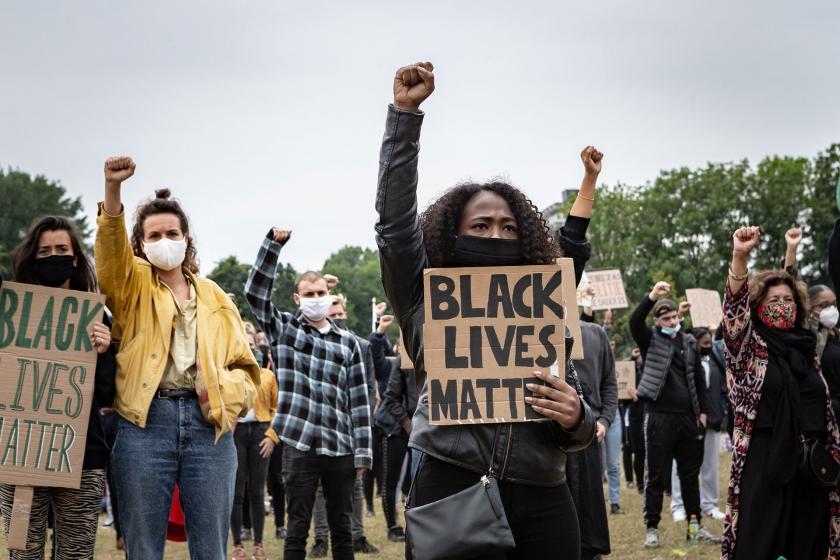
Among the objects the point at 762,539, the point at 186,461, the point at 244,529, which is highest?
the point at 186,461

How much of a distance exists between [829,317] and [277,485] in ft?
24.9

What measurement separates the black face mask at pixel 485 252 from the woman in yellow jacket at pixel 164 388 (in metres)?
1.96

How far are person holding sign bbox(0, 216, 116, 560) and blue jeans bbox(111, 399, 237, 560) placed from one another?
362mm

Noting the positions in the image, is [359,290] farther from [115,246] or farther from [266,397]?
[115,246]

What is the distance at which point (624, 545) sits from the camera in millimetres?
10812

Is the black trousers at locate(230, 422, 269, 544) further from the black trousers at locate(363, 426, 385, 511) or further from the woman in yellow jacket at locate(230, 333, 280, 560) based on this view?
the black trousers at locate(363, 426, 385, 511)

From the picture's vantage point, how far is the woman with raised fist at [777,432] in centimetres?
654

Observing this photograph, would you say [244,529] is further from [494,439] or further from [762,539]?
[494,439]

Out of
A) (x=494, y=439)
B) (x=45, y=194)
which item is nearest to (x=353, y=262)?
(x=45, y=194)

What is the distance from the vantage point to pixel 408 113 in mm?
3457

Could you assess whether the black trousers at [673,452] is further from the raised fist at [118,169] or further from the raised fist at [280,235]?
the raised fist at [118,169]

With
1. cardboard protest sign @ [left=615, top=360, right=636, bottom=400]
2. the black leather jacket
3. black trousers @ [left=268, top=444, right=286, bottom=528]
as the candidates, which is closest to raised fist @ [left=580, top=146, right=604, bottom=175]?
the black leather jacket

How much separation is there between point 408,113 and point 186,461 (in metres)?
2.54

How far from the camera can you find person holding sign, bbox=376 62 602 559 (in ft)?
11.4
